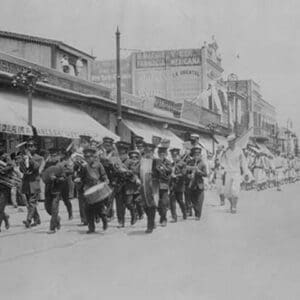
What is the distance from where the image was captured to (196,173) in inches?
526

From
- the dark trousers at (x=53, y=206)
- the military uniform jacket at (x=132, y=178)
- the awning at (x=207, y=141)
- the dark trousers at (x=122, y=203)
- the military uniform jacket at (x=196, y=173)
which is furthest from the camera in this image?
the awning at (x=207, y=141)

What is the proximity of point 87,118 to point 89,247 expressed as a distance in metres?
14.1

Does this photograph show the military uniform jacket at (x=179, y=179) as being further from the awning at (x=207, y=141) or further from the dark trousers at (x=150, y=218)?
the awning at (x=207, y=141)

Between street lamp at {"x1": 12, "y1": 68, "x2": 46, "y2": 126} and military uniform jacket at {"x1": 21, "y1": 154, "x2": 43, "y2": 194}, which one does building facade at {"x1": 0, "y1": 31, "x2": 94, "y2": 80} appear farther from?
military uniform jacket at {"x1": 21, "y1": 154, "x2": 43, "y2": 194}

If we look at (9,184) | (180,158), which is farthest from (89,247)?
(180,158)

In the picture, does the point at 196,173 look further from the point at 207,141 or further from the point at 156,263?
the point at 207,141

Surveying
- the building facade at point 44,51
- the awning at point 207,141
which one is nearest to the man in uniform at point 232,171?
the building facade at point 44,51

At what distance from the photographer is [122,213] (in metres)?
11.9

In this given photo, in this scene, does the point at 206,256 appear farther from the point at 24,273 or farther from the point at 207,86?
the point at 207,86

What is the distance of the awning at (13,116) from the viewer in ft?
55.0

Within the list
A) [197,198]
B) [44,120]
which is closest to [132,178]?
[197,198]

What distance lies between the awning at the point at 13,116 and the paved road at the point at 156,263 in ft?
17.5

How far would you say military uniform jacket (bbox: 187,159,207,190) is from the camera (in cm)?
1335

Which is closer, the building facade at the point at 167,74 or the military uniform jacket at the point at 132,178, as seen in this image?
the military uniform jacket at the point at 132,178
